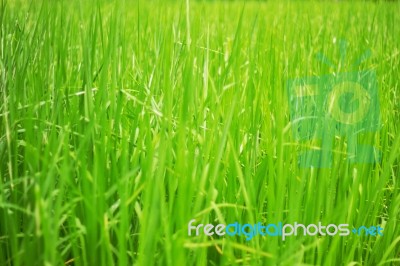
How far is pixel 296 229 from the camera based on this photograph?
27.3 inches

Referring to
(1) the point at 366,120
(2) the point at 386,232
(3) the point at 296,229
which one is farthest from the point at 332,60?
(3) the point at 296,229

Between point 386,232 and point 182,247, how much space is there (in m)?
0.41

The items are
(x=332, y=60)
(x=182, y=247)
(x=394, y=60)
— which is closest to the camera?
(x=182, y=247)

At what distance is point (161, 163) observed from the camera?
63 cm

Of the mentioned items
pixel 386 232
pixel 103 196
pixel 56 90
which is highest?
pixel 56 90

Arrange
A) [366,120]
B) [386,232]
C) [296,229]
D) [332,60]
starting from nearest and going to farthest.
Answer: [296,229]
[386,232]
[366,120]
[332,60]

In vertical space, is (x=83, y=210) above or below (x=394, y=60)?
below

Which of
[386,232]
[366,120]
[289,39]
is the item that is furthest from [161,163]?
[289,39]

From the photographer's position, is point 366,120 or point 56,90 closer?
point 56,90

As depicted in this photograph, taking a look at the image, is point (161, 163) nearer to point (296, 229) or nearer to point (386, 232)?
point (296, 229)

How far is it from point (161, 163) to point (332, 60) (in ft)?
3.28

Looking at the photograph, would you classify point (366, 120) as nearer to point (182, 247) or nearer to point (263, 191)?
point (263, 191)

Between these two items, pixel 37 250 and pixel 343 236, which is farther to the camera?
pixel 343 236

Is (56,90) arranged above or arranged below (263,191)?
above
